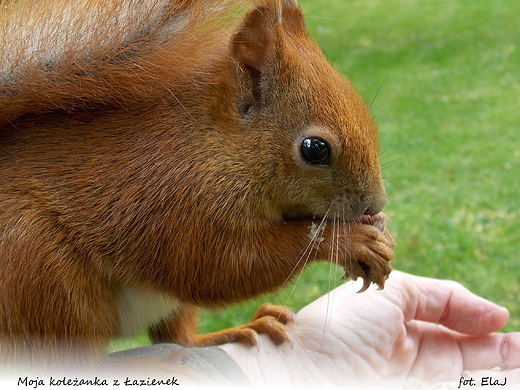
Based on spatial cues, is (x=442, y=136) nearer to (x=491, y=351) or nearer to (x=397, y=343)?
(x=491, y=351)

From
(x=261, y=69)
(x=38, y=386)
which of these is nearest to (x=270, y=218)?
(x=261, y=69)

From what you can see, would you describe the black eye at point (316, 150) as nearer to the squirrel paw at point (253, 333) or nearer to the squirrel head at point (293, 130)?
the squirrel head at point (293, 130)

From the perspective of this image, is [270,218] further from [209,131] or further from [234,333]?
[234,333]

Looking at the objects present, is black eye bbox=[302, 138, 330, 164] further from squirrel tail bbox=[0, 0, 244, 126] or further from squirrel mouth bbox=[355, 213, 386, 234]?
squirrel tail bbox=[0, 0, 244, 126]

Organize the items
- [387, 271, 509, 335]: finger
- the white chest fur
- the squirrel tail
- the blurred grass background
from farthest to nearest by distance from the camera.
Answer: the blurred grass background < [387, 271, 509, 335]: finger < the white chest fur < the squirrel tail

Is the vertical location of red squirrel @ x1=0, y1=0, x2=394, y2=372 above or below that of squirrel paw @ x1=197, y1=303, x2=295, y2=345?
above

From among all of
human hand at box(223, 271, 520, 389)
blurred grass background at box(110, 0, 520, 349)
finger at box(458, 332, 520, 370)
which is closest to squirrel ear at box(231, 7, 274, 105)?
blurred grass background at box(110, 0, 520, 349)
